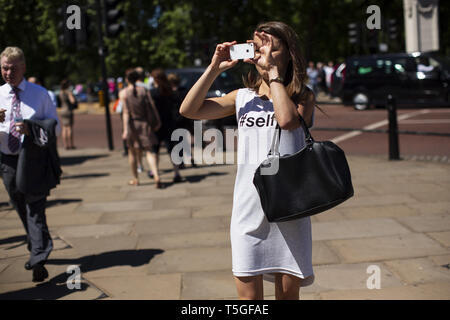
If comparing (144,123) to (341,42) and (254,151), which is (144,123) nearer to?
(254,151)

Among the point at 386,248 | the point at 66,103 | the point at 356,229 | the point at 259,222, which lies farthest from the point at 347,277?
the point at 66,103

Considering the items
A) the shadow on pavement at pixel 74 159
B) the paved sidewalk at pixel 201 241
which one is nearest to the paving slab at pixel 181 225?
the paved sidewalk at pixel 201 241

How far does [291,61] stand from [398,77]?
16377mm

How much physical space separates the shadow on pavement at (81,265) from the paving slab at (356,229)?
1523mm

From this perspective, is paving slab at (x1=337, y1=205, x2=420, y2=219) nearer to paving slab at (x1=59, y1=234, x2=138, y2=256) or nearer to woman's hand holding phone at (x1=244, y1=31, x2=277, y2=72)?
paving slab at (x1=59, y1=234, x2=138, y2=256)

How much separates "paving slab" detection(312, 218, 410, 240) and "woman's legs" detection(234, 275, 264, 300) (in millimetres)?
2746

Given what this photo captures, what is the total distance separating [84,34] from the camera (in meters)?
11.0

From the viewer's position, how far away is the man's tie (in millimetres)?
4457

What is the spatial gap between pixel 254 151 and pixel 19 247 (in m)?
3.49

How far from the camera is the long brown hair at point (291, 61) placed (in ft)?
8.95

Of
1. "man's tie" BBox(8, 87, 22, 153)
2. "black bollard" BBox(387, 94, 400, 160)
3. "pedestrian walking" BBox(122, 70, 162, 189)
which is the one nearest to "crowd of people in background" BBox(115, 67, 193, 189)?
"pedestrian walking" BBox(122, 70, 162, 189)

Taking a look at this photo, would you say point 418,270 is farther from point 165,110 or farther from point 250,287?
→ point 165,110

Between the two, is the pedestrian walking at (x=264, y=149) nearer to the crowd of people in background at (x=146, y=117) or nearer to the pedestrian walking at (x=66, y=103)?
the crowd of people in background at (x=146, y=117)

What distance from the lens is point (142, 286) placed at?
4387 millimetres
